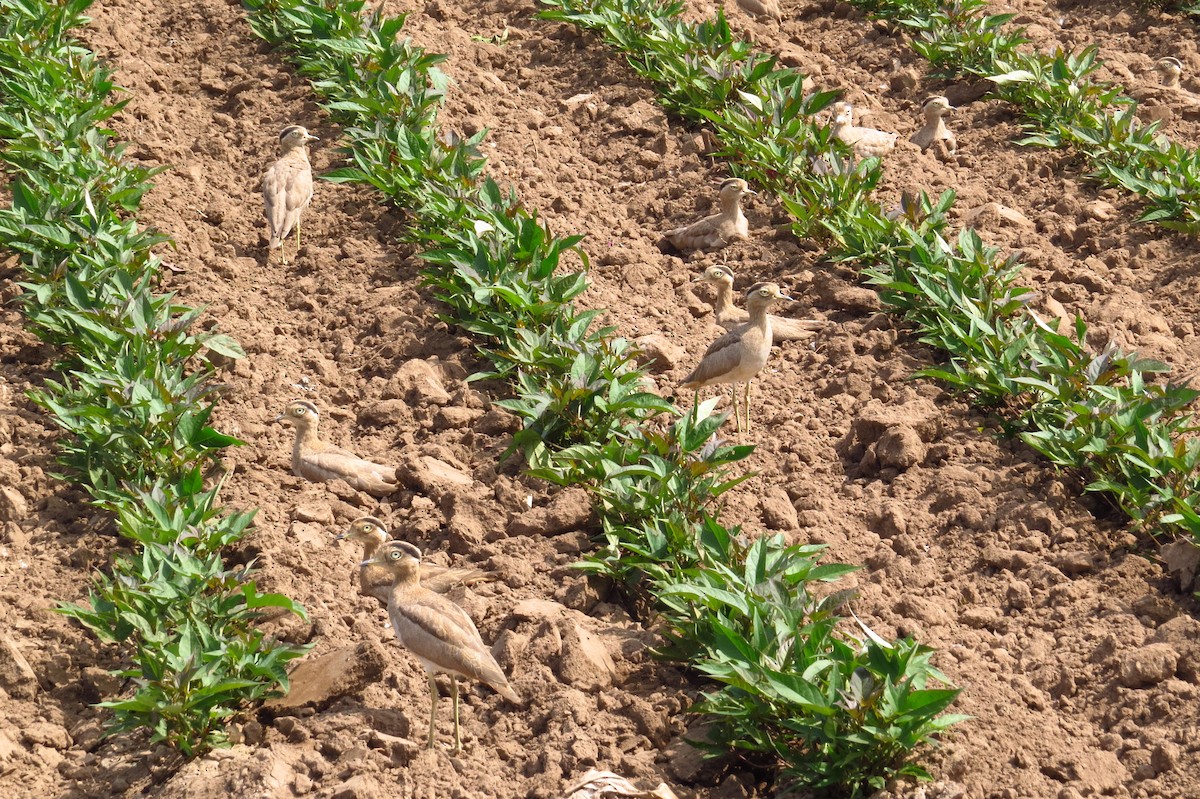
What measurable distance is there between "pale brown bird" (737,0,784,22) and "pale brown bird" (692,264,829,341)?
4.64 metres

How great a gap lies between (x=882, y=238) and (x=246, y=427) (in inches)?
169

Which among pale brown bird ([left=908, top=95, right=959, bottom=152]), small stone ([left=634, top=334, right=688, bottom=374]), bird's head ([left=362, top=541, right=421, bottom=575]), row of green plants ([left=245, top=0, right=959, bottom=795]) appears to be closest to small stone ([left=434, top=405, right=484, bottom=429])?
row of green plants ([left=245, top=0, right=959, bottom=795])

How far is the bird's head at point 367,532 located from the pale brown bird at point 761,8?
24.8 ft

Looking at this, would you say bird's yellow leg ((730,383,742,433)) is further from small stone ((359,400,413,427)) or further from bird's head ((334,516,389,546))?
bird's head ((334,516,389,546))

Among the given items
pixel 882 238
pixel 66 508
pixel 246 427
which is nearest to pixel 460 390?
pixel 246 427

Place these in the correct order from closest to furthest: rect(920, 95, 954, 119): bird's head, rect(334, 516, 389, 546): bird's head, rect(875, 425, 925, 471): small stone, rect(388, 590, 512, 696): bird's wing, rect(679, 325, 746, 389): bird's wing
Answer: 1. rect(388, 590, 512, 696): bird's wing
2. rect(334, 516, 389, 546): bird's head
3. rect(875, 425, 925, 471): small stone
4. rect(679, 325, 746, 389): bird's wing
5. rect(920, 95, 954, 119): bird's head

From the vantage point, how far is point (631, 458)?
6.84 meters

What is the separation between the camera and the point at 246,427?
296 inches

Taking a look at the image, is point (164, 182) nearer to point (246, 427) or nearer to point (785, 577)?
point (246, 427)

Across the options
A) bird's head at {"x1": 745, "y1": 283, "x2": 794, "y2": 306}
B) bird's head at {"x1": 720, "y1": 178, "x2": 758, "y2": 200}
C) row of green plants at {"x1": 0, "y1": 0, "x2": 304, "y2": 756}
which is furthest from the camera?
bird's head at {"x1": 720, "y1": 178, "x2": 758, "y2": 200}

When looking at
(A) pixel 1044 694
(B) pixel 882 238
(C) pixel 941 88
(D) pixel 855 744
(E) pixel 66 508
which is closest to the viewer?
(D) pixel 855 744

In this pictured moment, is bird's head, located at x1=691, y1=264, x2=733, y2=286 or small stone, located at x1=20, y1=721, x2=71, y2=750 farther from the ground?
bird's head, located at x1=691, y1=264, x2=733, y2=286

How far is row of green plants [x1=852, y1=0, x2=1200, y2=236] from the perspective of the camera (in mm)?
9453

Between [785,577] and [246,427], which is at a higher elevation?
[785,577]
